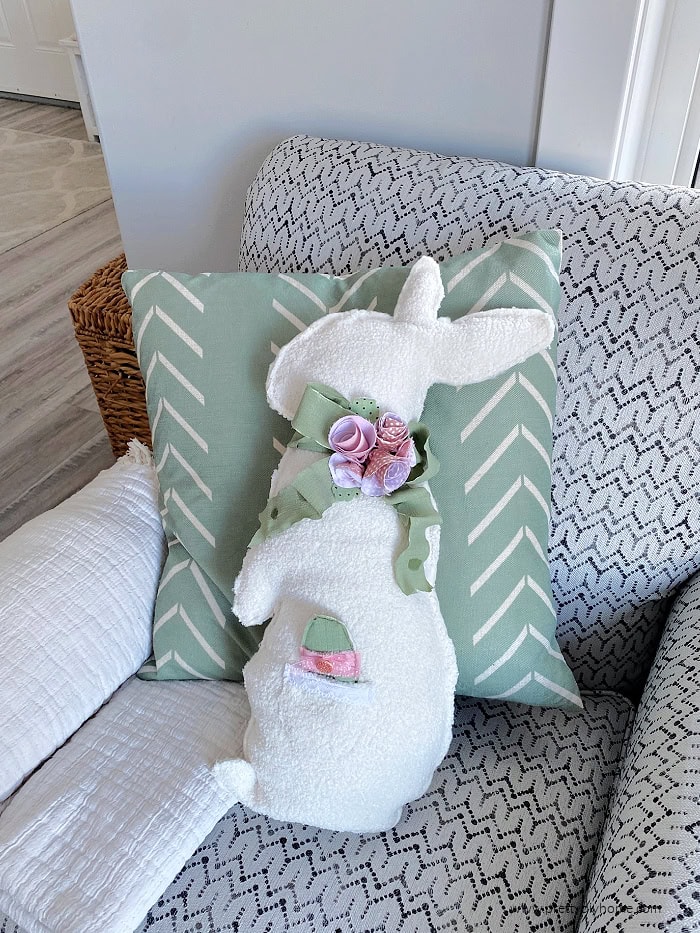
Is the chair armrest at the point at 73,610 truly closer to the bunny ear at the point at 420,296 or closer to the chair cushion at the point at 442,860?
the chair cushion at the point at 442,860

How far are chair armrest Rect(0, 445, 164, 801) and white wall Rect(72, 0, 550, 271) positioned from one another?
Result: 603 mm

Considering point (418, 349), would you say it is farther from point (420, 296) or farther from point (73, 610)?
point (73, 610)

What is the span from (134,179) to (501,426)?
37.1 inches

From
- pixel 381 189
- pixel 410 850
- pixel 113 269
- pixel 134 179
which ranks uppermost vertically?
pixel 381 189

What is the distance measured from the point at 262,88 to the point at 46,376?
127 cm

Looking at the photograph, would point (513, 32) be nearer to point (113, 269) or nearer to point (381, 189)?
point (381, 189)

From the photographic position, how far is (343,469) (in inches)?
28.7

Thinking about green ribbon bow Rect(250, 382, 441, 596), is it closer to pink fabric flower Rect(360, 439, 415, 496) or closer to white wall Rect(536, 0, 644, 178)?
pink fabric flower Rect(360, 439, 415, 496)

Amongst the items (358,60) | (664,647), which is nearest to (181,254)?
(358,60)

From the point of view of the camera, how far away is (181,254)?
148 cm

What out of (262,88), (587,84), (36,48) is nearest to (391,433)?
(587,84)

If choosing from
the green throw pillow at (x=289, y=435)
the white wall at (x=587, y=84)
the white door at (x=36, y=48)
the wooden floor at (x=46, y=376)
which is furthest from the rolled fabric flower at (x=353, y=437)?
the white door at (x=36, y=48)

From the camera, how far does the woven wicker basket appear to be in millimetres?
1307

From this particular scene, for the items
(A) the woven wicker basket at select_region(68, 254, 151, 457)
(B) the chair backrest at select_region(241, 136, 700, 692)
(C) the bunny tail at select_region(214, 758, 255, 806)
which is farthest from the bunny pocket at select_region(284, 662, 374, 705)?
(A) the woven wicker basket at select_region(68, 254, 151, 457)
